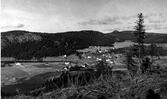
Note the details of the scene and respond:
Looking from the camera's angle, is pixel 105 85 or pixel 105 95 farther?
pixel 105 85

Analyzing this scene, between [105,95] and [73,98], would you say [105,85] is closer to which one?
[105,95]

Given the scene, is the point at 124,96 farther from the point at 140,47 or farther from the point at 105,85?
the point at 140,47

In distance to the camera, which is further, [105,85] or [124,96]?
[105,85]

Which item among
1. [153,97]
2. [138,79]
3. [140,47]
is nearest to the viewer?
[153,97]

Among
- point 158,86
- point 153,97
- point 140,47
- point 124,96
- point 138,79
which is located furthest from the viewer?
point 140,47

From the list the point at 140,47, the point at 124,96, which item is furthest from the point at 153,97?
the point at 140,47

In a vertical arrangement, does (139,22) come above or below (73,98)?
above

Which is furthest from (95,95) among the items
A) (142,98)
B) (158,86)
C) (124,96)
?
(158,86)

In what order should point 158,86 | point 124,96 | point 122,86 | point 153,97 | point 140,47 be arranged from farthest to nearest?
point 140,47, point 122,86, point 158,86, point 124,96, point 153,97

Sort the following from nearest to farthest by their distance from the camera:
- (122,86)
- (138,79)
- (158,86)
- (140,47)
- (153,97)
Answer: (153,97) < (158,86) < (122,86) < (138,79) < (140,47)
